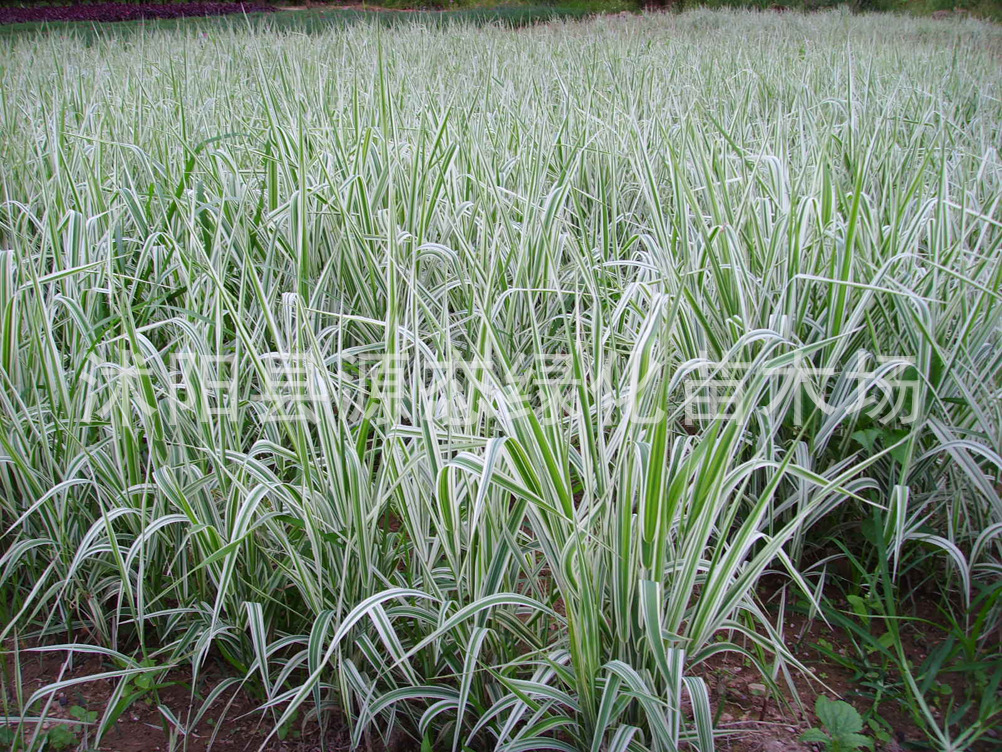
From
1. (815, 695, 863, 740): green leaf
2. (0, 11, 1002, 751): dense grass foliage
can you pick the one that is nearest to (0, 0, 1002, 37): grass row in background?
(0, 11, 1002, 751): dense grass foliage

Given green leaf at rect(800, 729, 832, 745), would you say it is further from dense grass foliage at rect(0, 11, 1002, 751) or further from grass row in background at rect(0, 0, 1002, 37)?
grass row in background at rect(0, 0, 1002, 37)

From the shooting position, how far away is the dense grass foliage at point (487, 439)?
95 centimetres

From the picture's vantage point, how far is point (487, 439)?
3.27 ft

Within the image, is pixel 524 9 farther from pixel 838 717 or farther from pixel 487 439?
pixel 838 717

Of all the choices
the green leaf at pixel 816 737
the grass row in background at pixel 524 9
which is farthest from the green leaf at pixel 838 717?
the grass row in background at pixel 524 9

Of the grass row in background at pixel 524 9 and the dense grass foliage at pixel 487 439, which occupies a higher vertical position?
the grass row in background at pixel 524 9

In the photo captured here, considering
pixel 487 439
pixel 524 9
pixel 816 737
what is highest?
pixel 524 9

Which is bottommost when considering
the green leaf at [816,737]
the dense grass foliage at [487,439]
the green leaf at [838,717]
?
the green leaf at [816,737]

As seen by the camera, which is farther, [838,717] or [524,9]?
[524,9]

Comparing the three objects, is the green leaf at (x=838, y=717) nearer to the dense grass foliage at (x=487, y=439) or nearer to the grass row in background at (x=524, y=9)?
the dense grass foliage at (x=487, y=439)

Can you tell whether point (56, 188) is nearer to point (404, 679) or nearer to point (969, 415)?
point (404, 679)

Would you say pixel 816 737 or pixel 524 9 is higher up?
pixel 524 9

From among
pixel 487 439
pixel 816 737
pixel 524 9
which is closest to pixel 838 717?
pixel 816 737

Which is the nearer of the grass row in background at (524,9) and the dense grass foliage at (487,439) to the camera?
the dense grass foliage at (487,439)
